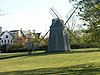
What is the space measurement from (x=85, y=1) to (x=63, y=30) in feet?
141

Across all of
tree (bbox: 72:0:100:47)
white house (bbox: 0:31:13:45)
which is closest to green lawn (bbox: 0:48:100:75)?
tree (bbox: 72:0:100:47)

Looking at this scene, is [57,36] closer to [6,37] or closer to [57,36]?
[57,36]

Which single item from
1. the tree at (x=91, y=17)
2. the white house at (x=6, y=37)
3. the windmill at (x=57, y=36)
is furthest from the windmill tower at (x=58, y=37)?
the white house at (x=6, y=37)

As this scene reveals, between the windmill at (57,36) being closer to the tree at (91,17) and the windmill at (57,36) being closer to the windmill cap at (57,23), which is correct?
the windmill cap at (57,23)

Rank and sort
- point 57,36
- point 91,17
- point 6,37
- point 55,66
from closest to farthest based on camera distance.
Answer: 1. point 91,17
2. point 55,66
3. point 57,36
4. point 6,37

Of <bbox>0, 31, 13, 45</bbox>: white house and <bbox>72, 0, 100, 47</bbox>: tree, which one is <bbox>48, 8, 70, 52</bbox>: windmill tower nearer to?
<bbox>72, 0, 100, 47</bbox>: tree

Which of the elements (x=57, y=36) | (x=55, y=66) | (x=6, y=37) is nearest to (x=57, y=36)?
(x=57, y=36)

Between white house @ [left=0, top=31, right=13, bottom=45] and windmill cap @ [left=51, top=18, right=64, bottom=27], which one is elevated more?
white house @ [left=0, top=31, right=13, bottom=45]

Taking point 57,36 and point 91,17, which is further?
point 57,36

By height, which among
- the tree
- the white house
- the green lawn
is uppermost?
the white house

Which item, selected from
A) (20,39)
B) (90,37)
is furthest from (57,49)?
(20,39)

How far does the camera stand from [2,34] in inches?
6078

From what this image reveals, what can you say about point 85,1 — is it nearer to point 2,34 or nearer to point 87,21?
point 87,21

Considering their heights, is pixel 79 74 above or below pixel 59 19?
below
